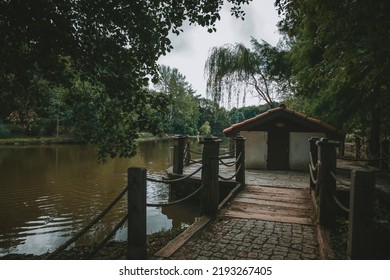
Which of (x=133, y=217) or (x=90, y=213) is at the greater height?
(x=133, y=217)

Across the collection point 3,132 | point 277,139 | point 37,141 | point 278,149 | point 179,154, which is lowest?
point 37,141

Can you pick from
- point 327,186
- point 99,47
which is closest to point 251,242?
point 327,186

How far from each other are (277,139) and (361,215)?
34.6 ft

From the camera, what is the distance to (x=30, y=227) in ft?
29.1

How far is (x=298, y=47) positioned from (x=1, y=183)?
15443mm

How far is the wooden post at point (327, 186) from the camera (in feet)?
18.3

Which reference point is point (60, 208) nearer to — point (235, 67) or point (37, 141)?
point (235, 67)

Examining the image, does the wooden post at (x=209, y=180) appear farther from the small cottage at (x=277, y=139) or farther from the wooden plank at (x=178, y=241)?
the small cottage at (x=277, y=139)

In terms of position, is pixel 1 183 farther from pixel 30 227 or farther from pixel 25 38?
pixel 25 38

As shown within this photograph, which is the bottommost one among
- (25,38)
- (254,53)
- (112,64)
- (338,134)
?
(338,134)

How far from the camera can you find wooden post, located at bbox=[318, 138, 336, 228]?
18.3 ft

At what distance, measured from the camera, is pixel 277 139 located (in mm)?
13727

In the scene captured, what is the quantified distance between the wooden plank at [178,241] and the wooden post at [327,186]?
2290mm

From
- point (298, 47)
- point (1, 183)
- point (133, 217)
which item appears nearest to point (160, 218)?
point (133, 217)
